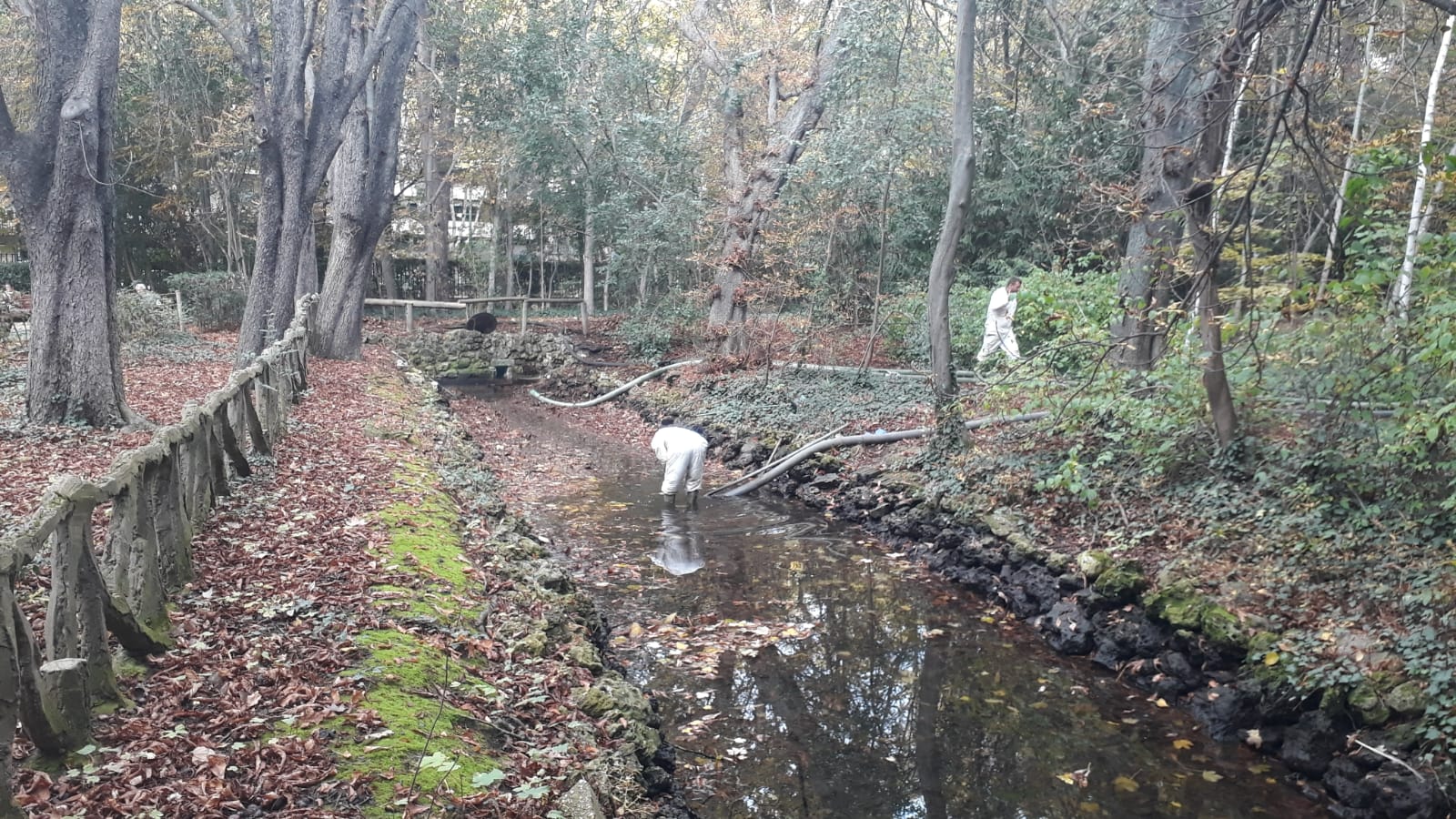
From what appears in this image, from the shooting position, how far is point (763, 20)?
23359 mm

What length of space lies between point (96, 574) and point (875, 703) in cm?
494

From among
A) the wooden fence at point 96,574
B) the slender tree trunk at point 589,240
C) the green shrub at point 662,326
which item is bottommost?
the wooden fence at point 96,574

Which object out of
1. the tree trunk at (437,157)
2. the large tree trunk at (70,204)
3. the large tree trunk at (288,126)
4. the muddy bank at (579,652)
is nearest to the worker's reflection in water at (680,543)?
the muddy bank at (579,652)

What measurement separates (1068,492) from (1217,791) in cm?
419

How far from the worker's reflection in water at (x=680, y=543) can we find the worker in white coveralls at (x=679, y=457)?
12.4 inches

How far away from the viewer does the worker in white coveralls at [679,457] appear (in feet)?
37.1

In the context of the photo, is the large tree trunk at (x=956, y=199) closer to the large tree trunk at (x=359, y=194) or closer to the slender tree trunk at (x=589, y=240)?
the large tree trunk at (x=359, y=194)

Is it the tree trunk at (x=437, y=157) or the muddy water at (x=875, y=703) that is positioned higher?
the tree trunk at (x=437, y=157)

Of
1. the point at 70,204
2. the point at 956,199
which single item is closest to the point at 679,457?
the point at 956,199

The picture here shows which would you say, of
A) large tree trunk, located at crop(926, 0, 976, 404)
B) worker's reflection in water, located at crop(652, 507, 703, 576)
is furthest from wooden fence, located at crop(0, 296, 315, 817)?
large tree trunk, located at crop(926, 0, 976, 404)

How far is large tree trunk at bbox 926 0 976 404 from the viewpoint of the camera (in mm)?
10898

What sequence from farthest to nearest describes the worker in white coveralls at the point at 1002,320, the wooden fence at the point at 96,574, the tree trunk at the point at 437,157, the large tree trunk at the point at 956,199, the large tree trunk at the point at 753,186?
1. the tree trunk at the point at 437,157
2. the large tree trunk at the point at 753,186
3. the worker in white coveralls at the point at 1002,320
4. the large tree trunk at the point at 956,199
5. the wooden fence at the point at 96,574

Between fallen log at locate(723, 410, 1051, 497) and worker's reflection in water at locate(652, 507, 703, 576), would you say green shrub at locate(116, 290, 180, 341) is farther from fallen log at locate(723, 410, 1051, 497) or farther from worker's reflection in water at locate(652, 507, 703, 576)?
fallen log at locate(723, 410, 1051, 497)

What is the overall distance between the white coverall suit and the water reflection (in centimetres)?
184
